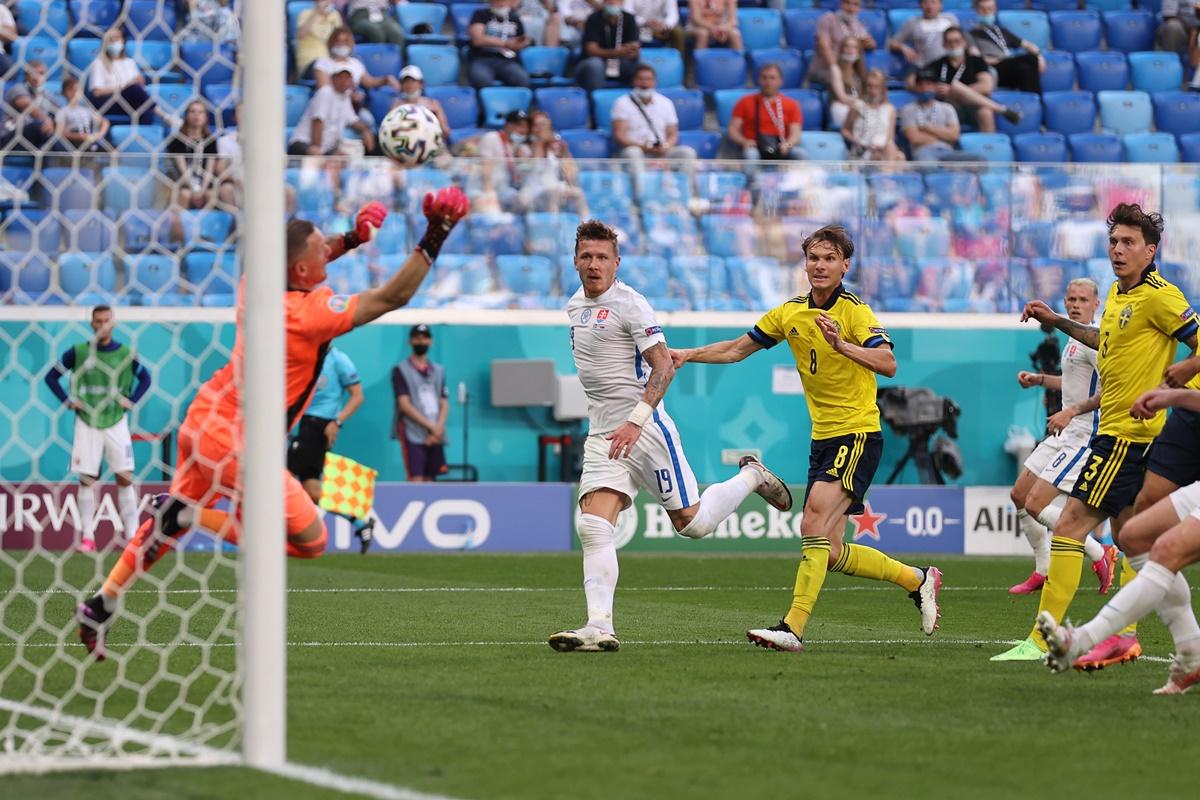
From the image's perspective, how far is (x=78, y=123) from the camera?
1471 cm

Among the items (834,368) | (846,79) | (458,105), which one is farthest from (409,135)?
(846,79)

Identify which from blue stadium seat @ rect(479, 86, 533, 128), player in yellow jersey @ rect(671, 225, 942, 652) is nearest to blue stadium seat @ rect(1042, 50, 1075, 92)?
blue stadium seat @ rect(479, 86, 533, 128)

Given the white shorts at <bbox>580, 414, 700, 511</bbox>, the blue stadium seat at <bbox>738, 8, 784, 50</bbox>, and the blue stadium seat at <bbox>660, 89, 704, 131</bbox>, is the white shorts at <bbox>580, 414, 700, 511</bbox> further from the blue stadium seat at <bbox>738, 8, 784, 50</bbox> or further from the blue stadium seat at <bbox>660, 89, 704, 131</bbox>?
the blue stadium seat at <bbox>738, 8, 784, 50</bbox>

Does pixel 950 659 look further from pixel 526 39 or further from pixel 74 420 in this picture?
pixel 526 39

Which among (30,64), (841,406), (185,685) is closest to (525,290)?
(30,64)

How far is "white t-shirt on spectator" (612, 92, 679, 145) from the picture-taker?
67.0ft

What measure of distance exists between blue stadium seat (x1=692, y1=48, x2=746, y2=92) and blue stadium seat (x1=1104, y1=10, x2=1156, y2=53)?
5.51m

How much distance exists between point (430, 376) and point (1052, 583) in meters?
10.8

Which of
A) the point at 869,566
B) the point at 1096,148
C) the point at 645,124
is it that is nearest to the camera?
the point at 869,566

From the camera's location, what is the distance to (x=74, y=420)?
17.1 metres

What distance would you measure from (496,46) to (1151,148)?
800 centimetres

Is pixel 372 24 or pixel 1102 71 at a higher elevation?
pixel 372 24

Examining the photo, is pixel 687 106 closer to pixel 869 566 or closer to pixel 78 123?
pixel 78 123

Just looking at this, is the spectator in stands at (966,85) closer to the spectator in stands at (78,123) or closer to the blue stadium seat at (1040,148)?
the blue stadium seat at (1040,148)
